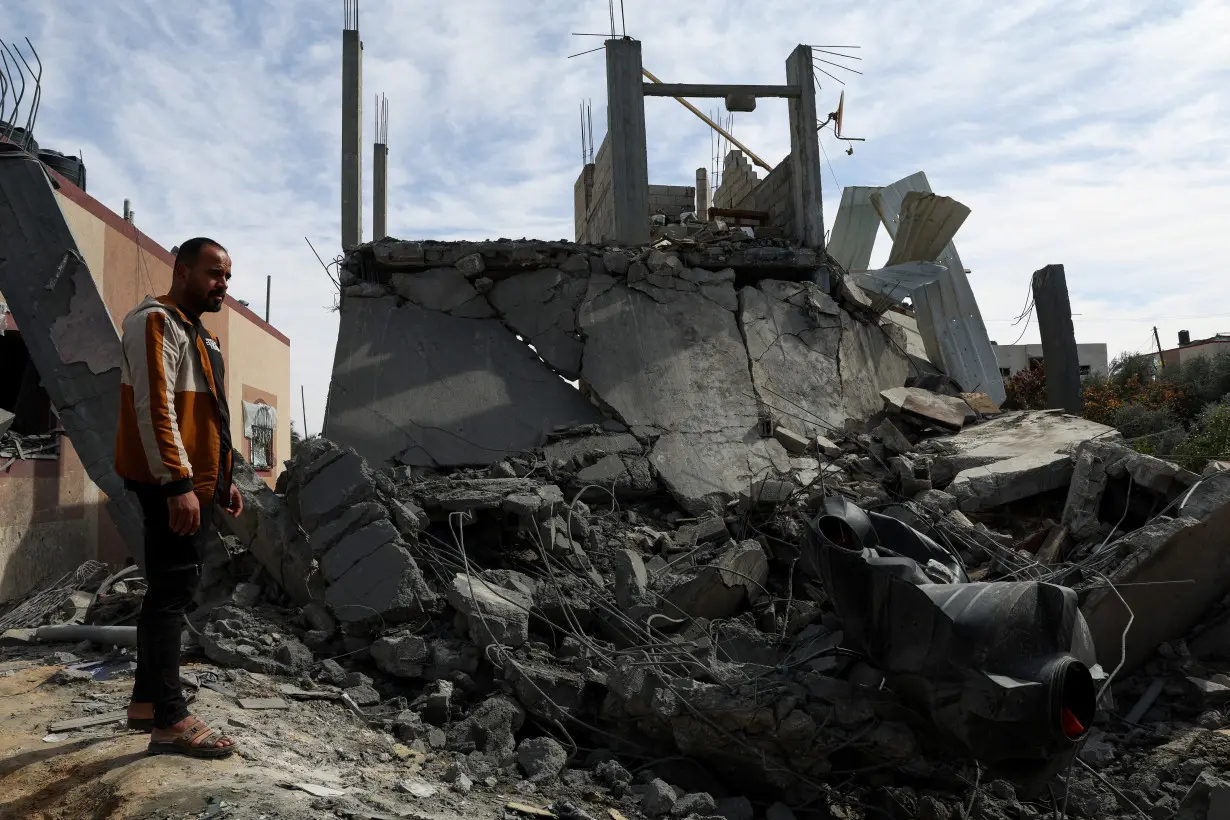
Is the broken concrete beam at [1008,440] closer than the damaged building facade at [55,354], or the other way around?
the damaged building facade at [55,354]

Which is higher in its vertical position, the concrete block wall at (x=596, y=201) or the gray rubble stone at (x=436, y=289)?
the concrete block wall at (x=596, y=201)

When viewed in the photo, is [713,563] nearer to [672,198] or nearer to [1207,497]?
[1207,497]

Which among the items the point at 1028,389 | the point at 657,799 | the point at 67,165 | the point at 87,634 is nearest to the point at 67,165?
the point at 67,165

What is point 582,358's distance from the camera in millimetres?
7062

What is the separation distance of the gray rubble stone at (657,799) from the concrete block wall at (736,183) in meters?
7.37

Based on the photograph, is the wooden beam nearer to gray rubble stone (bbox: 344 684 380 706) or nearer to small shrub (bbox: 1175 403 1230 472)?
small shrub (bbox: 1175 403 1230 472)

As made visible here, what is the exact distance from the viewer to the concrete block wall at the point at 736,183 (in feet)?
34.2

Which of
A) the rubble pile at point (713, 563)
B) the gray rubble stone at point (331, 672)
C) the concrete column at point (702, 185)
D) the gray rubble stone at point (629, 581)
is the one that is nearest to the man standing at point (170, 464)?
the rubble pile at point (713, 563)

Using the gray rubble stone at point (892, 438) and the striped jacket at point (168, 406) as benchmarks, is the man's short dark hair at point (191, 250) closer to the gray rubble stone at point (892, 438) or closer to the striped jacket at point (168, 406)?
the striped jacket at point (168, 406)

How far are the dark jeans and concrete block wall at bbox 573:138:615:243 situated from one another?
6.27m

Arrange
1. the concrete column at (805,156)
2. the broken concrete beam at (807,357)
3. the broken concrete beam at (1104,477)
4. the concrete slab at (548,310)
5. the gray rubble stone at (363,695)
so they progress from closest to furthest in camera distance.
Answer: the gray rubble stone at (363,695)
the broken concrete beam at (1104,477)
the concrete slab at (548,310)
the broken concrete beam at (807,357)
the concrete column at (805,156)

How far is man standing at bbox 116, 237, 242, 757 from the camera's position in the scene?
2713mm

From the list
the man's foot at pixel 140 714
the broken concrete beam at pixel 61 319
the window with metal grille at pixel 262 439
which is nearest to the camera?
the man's foot at pixel 140 714

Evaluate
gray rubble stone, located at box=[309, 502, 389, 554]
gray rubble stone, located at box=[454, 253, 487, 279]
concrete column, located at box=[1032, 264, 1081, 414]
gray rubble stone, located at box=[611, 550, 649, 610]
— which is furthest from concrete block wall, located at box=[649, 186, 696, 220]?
gray rubble stone, located at box=[309, 502, 389, 554]
